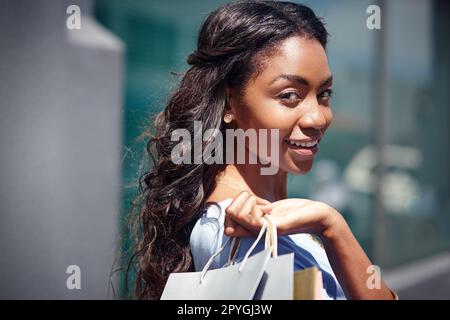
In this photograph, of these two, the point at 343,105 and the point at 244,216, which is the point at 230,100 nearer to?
the point at 244,216

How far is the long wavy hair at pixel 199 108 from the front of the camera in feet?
4.43

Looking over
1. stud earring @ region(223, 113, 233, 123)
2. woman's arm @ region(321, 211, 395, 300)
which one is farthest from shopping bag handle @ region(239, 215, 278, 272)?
stud earring @ region(223, 113, 233, 123)

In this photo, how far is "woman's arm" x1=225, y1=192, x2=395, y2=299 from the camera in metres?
1.18

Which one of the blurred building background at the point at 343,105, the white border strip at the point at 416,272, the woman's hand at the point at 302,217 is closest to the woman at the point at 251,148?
the woman's hand at the point at 302,217

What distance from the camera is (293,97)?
51.9 inches

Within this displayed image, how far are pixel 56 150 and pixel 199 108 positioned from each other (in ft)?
4.70

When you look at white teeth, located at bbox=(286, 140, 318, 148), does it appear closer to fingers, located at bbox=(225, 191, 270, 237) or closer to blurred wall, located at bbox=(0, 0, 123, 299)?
fingers, located at bbox=(225, 191, 270, 237)

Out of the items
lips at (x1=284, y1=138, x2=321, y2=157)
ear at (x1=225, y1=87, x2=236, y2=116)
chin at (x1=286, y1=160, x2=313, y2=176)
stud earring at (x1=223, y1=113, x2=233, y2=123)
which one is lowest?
chin at (x1=286, y1=160, x2=313, y2=176)

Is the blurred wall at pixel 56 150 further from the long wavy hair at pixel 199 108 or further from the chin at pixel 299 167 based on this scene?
the chin at pixel 299 167

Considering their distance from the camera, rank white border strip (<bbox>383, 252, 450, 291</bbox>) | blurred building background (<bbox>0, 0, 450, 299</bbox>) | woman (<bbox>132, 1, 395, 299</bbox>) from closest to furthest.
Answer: woman (<bbox>132, 1, 395, 299</bbox>) → blurred building background (<bbox>0, 0, 450, 299</bbox>) → white border strip (<bbox>383, 252, 450, 291</bbox>)

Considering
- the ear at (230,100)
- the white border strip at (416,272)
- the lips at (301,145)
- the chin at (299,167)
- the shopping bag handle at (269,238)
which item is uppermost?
the ear at (230,100)

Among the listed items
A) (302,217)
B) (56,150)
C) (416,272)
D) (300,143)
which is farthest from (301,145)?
(416,272)

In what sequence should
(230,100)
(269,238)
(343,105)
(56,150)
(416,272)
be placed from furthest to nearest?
(416,272)
(343,105)
(56,150)
(230,100)
(269,238)

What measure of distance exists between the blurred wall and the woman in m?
0.61
